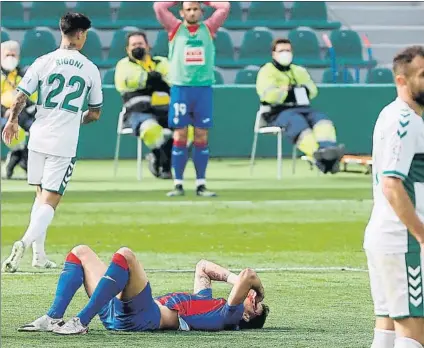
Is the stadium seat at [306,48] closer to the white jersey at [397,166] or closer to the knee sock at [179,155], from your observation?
the knee sock at [179,155]

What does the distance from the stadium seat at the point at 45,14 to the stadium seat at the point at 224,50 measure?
3.06 meters

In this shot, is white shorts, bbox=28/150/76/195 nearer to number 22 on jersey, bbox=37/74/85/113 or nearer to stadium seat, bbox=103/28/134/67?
number 22 on jersey, bbox=37/74/85/113

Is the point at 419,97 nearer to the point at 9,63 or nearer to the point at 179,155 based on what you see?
the point at 179,155

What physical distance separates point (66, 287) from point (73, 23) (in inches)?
112

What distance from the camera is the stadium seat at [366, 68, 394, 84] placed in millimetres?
24625

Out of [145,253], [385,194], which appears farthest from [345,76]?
[385,194]

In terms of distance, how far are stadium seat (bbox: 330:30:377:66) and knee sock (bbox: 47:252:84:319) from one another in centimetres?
1908

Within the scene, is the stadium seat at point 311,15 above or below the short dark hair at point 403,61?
above

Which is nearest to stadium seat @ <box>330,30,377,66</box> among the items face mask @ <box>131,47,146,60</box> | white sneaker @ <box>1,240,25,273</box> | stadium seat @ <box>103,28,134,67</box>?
stadium seat @ <box>103,28,134,67</box>

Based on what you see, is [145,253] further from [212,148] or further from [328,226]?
[212,148]

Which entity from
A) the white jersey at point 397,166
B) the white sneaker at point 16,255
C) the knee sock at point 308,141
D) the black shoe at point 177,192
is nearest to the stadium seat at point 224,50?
the knee sock at point 308,141

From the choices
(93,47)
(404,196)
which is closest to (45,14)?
(93,47)

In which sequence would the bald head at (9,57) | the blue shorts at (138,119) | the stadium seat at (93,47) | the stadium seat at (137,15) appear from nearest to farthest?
the bald head at (9,57) < the blue shorts at (138,119) < the stadium seat at (93,47) < the stadium seat at (137,15)

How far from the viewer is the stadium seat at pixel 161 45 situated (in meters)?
25.1
